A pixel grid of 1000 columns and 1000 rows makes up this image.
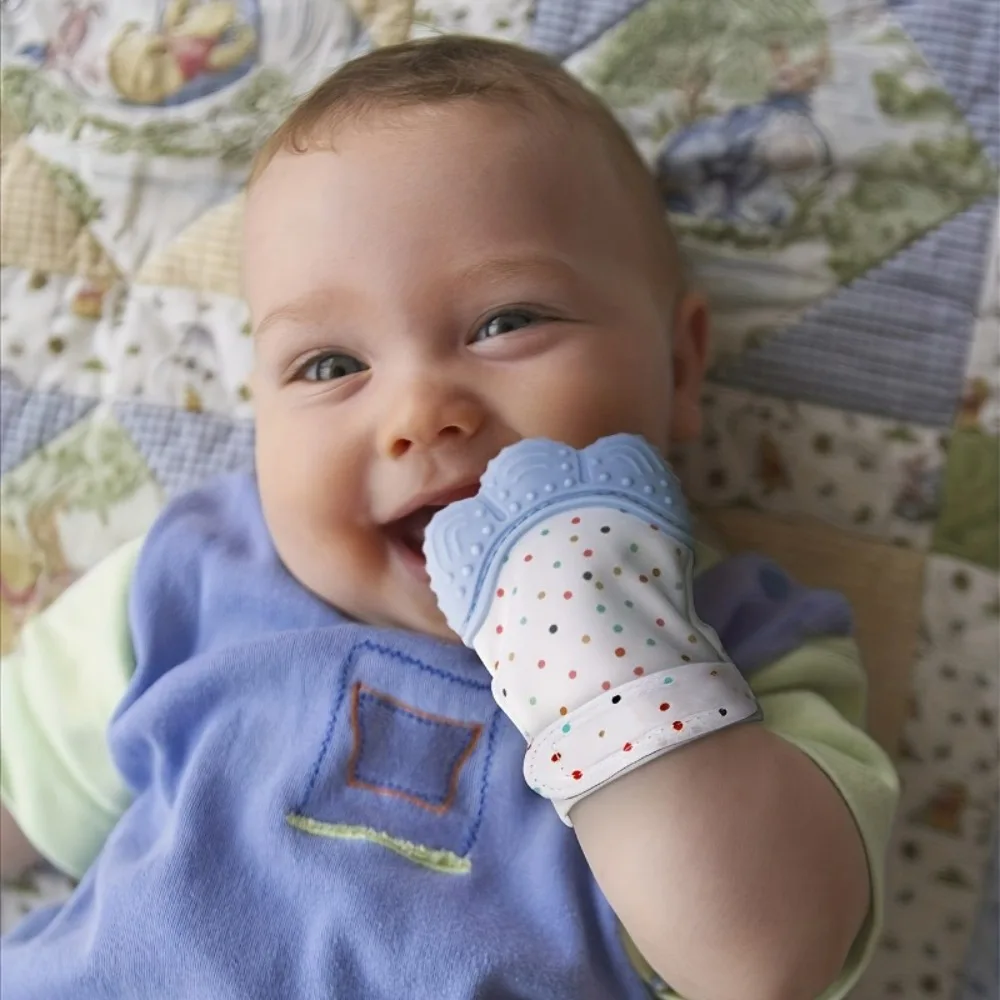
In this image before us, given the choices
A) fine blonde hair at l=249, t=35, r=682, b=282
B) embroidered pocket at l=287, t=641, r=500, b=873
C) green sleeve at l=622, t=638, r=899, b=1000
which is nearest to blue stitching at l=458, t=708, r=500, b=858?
embroidered pocket at l=287, t=641, r=500, b=873

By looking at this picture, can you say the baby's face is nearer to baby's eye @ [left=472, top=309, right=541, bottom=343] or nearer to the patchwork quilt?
baby's eye @ [left=472, top=309, right=541, bottom=343]

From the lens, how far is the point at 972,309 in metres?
1.13

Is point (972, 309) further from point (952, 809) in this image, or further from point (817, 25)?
point (952, 809)

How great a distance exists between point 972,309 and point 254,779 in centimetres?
78

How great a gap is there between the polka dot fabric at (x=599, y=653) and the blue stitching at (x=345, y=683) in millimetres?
153

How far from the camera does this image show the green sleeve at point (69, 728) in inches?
40.0

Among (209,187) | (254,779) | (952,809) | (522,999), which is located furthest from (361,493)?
(952,809)

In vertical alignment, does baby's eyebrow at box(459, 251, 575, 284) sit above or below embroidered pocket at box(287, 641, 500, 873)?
above

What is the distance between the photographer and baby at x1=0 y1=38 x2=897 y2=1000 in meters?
0.72

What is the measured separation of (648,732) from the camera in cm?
68

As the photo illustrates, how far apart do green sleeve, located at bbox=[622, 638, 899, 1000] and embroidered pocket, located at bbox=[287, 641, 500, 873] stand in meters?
0.15

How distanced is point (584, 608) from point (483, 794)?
0.24m

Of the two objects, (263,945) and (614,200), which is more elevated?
(614,200)

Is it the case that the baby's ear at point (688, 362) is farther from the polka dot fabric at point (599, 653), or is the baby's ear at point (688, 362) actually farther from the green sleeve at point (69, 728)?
the green sleeve at point (69, 728)
